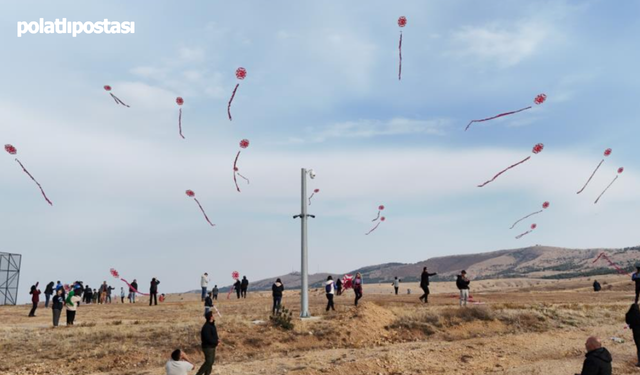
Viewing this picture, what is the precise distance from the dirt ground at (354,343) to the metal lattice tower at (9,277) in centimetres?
2056

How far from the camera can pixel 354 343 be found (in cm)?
1953

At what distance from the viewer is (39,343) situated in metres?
18.6

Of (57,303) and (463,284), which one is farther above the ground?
(463,284)

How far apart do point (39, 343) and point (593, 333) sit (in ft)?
71.7

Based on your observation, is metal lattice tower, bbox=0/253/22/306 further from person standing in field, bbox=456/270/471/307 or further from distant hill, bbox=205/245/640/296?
distant hill, bbox=205/245/640/296

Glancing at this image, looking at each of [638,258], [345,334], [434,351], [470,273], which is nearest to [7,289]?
[345,334]

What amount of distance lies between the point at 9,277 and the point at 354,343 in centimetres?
3733

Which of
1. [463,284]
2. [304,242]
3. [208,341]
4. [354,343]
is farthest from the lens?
[463,284]

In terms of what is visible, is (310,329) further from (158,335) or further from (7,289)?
(7,289)

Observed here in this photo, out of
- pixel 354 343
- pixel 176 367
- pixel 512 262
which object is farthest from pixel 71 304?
pixel 512 262

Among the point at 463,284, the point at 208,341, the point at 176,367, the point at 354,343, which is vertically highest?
the point at 463,284

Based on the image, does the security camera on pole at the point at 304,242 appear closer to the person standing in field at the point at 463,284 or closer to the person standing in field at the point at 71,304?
the person standing in field at the point at 463,284

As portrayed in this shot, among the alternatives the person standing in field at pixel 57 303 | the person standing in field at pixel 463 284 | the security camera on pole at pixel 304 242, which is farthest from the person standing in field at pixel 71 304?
the person standing in field at pixel 463 284

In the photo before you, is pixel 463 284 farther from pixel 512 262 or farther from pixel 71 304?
pixel 512 262
